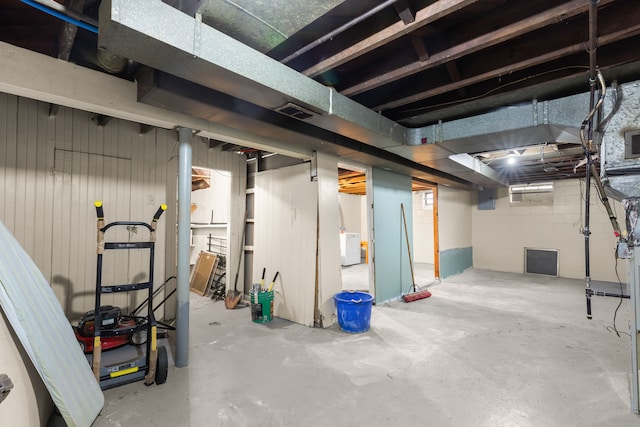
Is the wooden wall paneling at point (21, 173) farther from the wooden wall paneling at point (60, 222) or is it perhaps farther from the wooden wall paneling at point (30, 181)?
the wooden wall paneling at point (60, 222)

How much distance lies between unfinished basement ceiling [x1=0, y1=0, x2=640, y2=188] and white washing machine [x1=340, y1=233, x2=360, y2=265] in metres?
5.07

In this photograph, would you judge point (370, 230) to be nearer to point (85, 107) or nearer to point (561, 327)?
point (561, 327)

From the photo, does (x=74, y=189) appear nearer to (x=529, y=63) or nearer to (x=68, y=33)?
(x=68, y=33)

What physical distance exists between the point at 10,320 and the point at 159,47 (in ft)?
4.99

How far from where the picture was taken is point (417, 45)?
6.75 feet

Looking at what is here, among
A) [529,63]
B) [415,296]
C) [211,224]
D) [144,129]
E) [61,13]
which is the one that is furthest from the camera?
[211,224]

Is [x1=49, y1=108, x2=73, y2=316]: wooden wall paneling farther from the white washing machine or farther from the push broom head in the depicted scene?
the white washing machine

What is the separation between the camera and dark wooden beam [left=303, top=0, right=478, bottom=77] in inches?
63.4

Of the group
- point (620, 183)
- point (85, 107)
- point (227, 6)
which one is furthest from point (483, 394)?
point (85, 107)

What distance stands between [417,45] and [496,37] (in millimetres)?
473

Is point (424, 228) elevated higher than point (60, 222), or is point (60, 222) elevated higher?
point (60, 222)

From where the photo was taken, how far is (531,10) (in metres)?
1.77

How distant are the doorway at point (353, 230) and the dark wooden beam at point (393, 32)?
207 centimetres

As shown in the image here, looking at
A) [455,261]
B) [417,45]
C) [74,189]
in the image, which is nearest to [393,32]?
[417,45]
